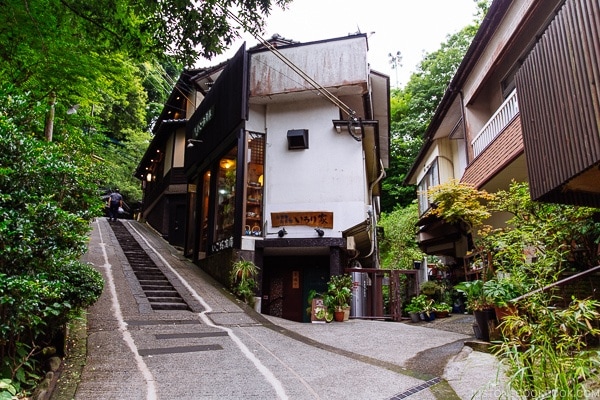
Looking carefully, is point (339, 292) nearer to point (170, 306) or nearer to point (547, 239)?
point (170, 306)

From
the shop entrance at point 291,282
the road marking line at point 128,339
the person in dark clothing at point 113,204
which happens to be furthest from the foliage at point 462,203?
the person in dark clothing at point 113,204

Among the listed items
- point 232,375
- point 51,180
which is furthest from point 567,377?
point 51,180

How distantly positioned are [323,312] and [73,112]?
8525 millimetres

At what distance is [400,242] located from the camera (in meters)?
23.7

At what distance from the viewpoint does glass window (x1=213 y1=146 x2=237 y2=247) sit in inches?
567

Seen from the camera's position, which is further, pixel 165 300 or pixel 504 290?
pixel 165 300

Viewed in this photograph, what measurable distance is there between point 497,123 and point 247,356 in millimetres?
9239

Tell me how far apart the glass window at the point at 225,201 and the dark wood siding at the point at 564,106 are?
9903 millimetres

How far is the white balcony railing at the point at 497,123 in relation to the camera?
10.2 m

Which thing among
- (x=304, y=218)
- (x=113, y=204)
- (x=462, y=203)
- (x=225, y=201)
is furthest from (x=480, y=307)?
(x=113, y=204)

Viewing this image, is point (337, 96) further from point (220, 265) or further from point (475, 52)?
point (220, 265)

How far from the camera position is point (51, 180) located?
5.47 metres

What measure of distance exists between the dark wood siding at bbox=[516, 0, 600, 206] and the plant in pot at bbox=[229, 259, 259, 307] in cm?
825

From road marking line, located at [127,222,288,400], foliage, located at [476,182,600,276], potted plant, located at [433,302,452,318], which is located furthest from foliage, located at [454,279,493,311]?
potted plant, located at [433,302,452,318]
